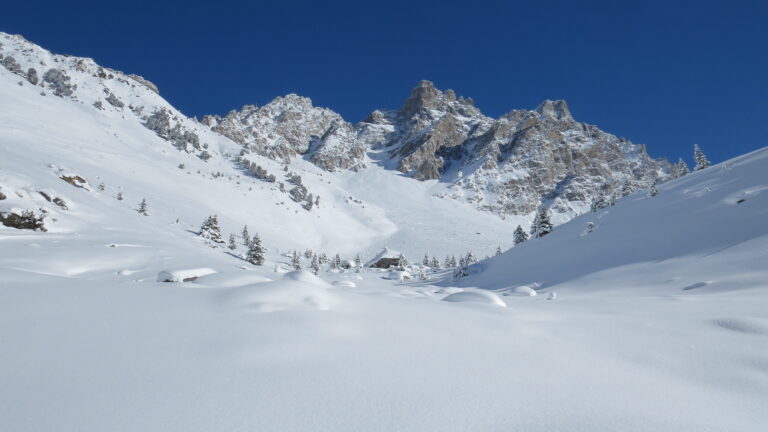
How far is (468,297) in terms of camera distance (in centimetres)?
695

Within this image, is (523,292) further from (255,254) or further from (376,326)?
(255,254)

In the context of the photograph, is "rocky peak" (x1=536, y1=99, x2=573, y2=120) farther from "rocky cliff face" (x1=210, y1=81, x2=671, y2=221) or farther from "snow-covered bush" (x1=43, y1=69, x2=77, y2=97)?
"snow-covered bush" (x1=43, y1=69, x2=77, y2=97)

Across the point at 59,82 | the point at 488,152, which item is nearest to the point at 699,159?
the point at 59,82

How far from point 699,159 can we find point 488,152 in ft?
360

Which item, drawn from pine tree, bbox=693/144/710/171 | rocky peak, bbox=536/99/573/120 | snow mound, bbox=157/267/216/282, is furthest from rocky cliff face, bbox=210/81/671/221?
snow mound, bbox=157/267/216/282

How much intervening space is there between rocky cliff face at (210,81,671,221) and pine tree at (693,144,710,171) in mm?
76238

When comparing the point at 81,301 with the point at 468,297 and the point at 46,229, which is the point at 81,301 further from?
the point at 46,229

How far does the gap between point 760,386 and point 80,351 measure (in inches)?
211

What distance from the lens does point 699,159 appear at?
3588 cm

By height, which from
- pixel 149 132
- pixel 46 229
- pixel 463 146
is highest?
pixel 463 146

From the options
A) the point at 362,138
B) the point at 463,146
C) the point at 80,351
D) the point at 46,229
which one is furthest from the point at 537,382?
the point at 362,138

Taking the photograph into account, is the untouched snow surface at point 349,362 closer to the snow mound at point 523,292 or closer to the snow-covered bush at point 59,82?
the snow mound at point 523,292

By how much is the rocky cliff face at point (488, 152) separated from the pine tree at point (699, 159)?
250 ft

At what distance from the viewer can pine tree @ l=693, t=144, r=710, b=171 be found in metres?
35.0
